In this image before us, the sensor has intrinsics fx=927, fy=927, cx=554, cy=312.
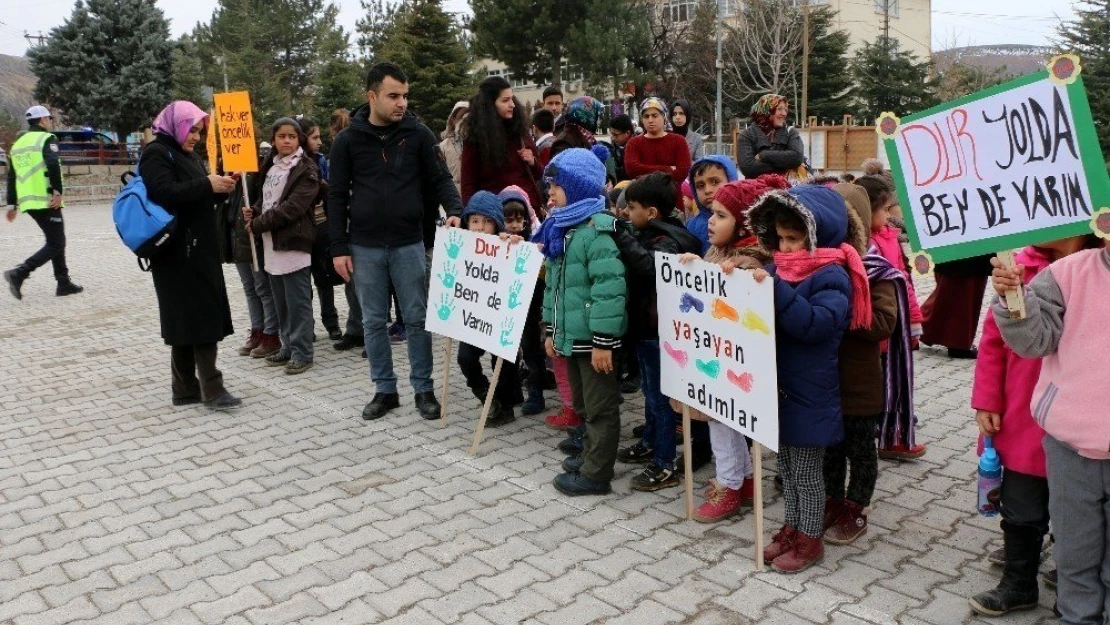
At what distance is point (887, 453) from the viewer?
520 centimetres

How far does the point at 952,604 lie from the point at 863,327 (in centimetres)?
111

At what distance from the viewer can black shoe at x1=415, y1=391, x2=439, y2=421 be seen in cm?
617

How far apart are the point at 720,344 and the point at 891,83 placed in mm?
39128

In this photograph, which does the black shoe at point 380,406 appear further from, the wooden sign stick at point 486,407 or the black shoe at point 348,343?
the black shoe at point 348,343

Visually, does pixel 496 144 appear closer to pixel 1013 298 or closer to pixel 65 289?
pixel 1013 298

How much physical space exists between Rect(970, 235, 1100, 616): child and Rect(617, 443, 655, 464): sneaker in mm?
2081

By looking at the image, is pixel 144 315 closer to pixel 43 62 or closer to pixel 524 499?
pixel 524 499

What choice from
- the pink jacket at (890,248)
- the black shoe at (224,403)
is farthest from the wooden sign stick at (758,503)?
the black shoe at (224,403)

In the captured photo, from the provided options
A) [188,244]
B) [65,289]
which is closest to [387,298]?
[188,244]

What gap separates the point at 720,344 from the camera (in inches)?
157

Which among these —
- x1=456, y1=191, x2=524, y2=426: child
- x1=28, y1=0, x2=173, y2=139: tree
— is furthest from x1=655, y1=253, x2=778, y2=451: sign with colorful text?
x1=28, y1=0, x2=173, y2=139: tree

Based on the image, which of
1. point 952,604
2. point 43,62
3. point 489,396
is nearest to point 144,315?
point 489,396

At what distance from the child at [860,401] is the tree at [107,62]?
123 feet

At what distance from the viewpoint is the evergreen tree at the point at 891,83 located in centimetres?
3928
